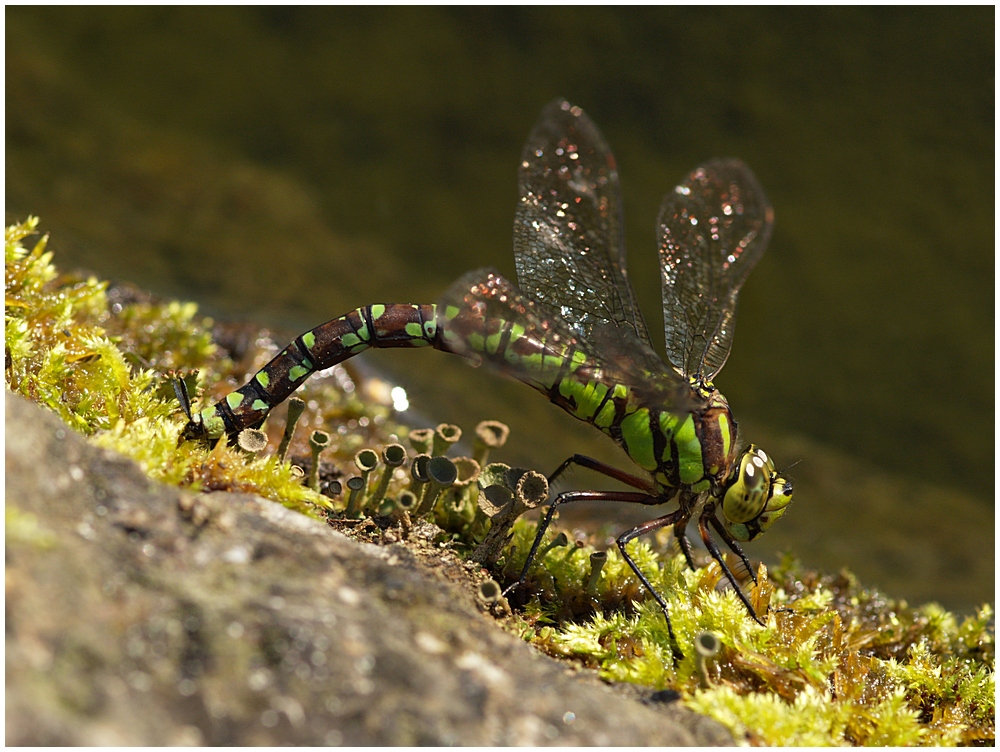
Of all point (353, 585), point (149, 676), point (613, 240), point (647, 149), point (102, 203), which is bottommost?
point (149, 676)

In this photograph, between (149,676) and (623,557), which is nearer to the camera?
(149,676)

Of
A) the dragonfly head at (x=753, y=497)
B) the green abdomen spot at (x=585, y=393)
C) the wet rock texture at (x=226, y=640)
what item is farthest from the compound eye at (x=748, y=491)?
the wet rock texture at (x=226, y=640)

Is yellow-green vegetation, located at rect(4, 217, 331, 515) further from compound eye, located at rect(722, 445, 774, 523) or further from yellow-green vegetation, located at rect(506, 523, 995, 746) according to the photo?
compound eye, located at rect(722, 445, 774, 523)

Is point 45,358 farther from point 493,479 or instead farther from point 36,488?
point 493,479

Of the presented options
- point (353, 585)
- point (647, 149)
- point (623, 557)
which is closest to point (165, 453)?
point (353, 585)

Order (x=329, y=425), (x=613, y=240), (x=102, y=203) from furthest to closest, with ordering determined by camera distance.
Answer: (x=102, y=203) → (x=329, y=425) → (x=613, y=240)

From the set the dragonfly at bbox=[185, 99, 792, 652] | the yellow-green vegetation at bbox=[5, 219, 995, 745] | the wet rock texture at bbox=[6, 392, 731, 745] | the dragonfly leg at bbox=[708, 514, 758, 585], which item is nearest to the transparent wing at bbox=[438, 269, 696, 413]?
the dragonfly at bbox=[185, 99, 792, 652]
